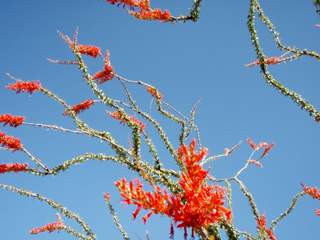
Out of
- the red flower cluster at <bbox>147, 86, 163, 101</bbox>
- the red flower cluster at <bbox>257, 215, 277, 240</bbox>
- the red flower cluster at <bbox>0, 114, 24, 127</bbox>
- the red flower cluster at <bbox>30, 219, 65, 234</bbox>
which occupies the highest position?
the red flower cluster at <bbox>147, 86, 163, 101</bbox>

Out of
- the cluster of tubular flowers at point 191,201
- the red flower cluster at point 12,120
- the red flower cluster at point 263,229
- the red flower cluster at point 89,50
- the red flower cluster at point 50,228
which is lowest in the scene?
the cluster of tubular flowers at point 191,201

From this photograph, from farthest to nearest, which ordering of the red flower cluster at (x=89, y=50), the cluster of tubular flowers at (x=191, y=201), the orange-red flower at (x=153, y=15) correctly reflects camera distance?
the red flower cluster at (x=89, y=50)
the orange-red flower at (x=153, y=15)
the cluster of tubular flowers at (x=191, y=201)

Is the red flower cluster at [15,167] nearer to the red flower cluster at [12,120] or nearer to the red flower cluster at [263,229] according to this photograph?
the red flower cluster at [12,120]

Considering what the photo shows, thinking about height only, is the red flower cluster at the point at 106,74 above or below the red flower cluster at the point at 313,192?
above

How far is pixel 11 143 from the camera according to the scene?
802 centimetres

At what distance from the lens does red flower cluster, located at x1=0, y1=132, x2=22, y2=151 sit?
7.98 m

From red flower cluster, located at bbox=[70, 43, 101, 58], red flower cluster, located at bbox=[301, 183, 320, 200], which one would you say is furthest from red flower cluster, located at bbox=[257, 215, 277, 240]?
red flower cluster, located at bbox=[70, 43, 101, 58]

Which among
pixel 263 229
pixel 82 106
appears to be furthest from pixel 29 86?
pixel 263 229

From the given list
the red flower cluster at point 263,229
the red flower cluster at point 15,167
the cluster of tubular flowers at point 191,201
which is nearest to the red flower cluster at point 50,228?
the red flower cluster at point 15,167

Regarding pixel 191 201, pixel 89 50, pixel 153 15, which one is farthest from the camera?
pixel 89 50

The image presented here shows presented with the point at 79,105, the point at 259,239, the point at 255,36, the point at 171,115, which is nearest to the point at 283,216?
the point at 259,239

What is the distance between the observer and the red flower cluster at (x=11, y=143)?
798 centimetres

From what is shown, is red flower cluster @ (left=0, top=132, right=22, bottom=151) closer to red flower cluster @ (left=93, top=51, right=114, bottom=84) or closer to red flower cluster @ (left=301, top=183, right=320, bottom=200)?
red flower cluster @ (left=93, top=51, right=114, bottom=84)

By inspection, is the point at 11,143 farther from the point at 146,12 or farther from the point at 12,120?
the point at 146,12
